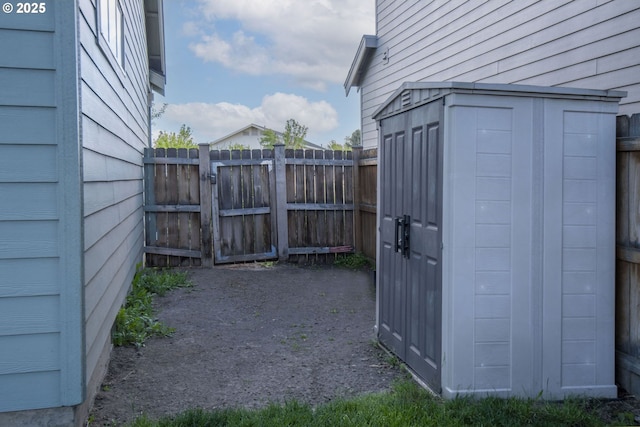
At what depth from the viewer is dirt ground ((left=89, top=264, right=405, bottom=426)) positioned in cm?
388


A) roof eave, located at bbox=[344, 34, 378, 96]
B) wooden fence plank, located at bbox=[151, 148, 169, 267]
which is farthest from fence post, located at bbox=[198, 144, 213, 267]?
roof eave, located at bbox=[344, 34, 378, 96]

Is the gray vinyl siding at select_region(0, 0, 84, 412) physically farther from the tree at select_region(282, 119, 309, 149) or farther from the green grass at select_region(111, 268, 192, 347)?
the tree at select_region(282, 119, 309, 149)

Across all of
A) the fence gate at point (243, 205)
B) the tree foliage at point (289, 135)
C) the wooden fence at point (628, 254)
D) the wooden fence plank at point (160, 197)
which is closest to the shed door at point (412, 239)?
the wooden fence at point (628, 254)

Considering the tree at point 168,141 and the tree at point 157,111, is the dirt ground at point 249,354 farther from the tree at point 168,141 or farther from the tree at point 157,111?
the tree at point 157,111

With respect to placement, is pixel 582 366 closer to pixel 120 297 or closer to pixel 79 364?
pixel 79 364

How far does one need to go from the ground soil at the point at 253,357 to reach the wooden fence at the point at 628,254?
0.81 feet

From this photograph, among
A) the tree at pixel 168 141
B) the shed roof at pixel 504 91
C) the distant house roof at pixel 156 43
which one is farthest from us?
the tree at pixel 168 141

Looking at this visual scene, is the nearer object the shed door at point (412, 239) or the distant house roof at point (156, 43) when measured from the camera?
the shed door at point (412, 239)

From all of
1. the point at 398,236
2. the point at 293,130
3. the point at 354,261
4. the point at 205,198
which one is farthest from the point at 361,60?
the point at 293,130

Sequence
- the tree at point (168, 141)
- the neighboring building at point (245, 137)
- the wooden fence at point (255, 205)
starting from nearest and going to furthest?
the wooden fence at point (255, 205) → the tree at point (168, 141) → the neighboring building at point (245, 137)

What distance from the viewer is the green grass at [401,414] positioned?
127 inches

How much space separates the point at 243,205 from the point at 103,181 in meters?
5.41

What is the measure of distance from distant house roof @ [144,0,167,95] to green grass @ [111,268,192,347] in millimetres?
5181

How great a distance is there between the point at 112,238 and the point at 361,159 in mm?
5842
